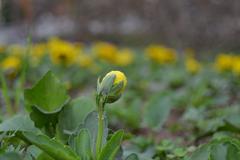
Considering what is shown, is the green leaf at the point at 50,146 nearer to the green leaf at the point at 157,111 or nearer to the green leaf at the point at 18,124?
the green leaf at the point at 18,124

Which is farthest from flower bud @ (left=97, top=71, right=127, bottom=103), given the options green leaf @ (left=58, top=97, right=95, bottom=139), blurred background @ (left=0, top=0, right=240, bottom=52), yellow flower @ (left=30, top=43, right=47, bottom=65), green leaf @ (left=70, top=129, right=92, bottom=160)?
yellow flower @ (left=30, top=43, right=47, bottom=65)

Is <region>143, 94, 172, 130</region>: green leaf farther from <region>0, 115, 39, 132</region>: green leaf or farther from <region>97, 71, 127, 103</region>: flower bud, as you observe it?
<region>97, 71, 127, 103</region>: flower bud

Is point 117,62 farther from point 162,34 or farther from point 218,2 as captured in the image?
point 162,34

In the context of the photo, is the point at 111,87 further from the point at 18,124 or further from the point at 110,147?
the point at 18,124

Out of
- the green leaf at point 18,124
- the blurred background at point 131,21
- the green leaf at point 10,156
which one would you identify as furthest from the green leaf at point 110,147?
the blurred background at point 131,21

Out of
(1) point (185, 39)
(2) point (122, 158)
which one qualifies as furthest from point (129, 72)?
(2) point (122, 158)

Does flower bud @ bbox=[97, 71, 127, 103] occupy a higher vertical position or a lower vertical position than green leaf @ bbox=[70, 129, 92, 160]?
higher
